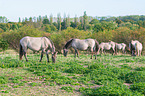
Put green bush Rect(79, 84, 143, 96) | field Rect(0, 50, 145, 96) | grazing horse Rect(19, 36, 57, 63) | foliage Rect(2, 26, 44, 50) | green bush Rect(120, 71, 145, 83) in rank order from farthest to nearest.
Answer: foliage Rect(2, 26, 44, 50) < grazing horse Rect(19, 36, 57, 63) < green bush Rect(120, 71, 145, 83) < field Rect(0, 50, 145, 96) < green bush Rect(79, 84, 143, 96)

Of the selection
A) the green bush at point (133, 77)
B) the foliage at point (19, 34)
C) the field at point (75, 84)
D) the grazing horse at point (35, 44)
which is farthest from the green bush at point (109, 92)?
the foliage at point (19, 34)

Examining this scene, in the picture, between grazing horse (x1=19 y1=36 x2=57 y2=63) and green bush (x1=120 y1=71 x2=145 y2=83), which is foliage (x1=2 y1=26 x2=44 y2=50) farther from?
green bush (x1=120 y1=71 x2=145 y2=83)

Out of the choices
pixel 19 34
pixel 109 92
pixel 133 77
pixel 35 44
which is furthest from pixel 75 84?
pixel 19 34

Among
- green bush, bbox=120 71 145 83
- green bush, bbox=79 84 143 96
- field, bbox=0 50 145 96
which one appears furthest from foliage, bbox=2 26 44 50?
green bush, bbox=79 84 143 96

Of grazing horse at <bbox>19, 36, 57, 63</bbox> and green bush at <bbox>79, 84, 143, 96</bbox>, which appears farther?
grazing horse at <bbox>19, 36, 57, 63</bbox>

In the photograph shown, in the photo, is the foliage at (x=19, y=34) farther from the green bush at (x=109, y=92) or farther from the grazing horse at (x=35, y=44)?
the green bush at (x=109, y=92)

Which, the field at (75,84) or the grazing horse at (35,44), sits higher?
the grazing horse at (35,44)

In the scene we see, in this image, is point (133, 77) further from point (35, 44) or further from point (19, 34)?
point (19, 34)

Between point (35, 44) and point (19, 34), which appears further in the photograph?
point (19, 34)

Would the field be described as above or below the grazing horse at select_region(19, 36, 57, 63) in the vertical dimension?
below

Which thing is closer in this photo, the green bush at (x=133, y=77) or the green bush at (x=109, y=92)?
the green bush at (x=109, y=92)

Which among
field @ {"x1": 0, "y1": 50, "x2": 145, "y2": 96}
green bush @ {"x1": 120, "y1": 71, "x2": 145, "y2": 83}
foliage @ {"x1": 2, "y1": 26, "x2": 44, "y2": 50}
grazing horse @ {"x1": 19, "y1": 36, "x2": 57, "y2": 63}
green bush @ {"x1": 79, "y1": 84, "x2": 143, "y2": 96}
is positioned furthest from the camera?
foliage @ {"x1": 2, "y1": 26, "x2": 44, "y2": 50}

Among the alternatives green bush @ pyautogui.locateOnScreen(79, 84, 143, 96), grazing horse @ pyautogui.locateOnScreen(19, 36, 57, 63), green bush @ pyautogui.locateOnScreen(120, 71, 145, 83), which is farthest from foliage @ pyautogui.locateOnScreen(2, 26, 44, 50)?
green bush @ pyautogui.locateOnScreen(79, 84, 143, 96)

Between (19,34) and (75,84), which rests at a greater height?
(19,34)
